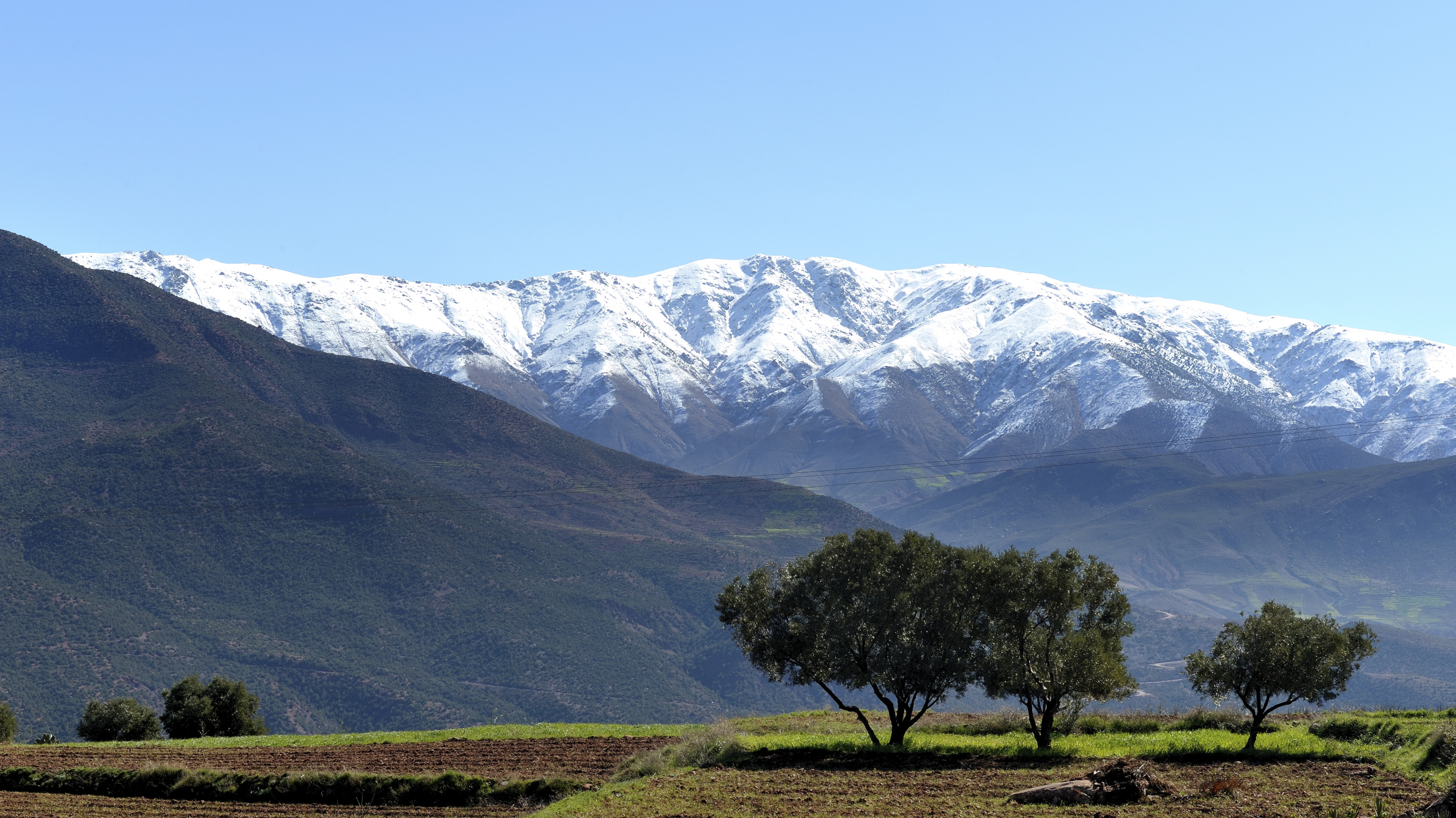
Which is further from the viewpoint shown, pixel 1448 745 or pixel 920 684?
pixel 920 684

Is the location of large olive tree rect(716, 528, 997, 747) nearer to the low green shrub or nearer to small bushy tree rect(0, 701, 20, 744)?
the low green shrub

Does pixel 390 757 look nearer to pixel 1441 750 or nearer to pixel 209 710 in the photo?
pixel 209 710

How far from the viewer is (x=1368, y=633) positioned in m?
60.2

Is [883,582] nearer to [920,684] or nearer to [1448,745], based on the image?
[920,684]

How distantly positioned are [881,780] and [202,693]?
74.7m

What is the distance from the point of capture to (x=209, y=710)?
9756 cm

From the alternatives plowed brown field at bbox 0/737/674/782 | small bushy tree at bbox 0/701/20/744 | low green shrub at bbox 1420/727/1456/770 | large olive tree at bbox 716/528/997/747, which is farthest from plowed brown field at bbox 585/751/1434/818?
small bushy tree at bbox 0/701/20/744

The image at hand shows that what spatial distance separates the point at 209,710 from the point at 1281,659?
85.1 m

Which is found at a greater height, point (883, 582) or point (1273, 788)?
point (883, 582)

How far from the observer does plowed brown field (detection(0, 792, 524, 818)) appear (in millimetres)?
52344

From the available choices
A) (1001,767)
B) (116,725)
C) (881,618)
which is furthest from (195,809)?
(116,725)

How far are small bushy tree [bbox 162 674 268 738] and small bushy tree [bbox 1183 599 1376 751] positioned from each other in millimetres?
80527

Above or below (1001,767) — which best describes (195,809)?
below

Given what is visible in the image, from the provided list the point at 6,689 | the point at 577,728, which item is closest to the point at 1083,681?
the point at 577,728
